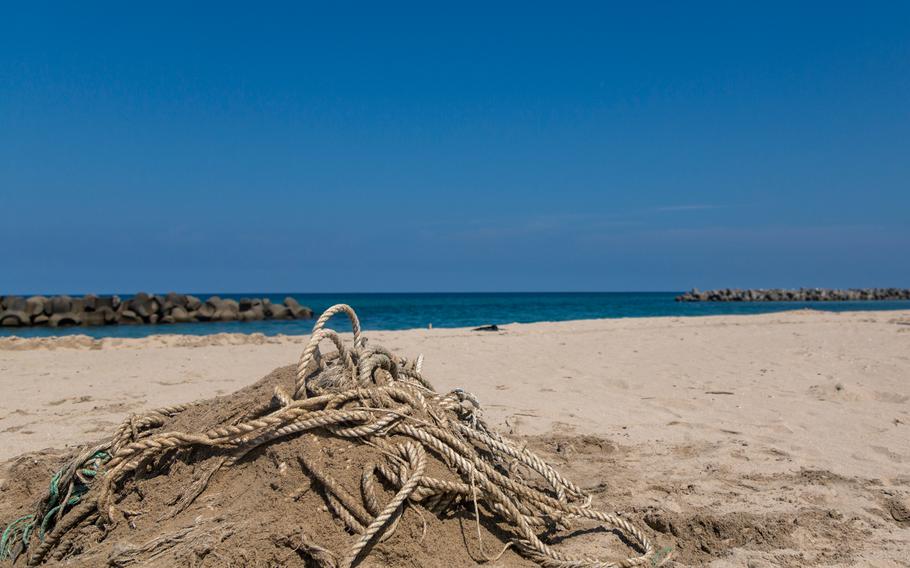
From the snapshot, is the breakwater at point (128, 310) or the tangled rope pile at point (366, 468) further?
the breakwater at point (128, 310)

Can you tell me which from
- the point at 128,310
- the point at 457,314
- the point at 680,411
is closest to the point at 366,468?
the point at 680,411

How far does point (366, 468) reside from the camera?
2.30 m

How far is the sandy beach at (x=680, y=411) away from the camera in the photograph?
282cm

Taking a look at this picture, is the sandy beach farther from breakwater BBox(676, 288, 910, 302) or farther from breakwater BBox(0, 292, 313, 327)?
breakwater BBox(676, 288, 910, 302)

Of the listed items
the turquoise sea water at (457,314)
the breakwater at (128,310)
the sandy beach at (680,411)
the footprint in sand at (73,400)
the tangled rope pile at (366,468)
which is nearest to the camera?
the tangled rope pile at (366,468)

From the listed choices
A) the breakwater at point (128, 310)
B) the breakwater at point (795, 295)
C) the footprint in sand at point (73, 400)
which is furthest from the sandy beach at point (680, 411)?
the breakwater at point (795, 295)

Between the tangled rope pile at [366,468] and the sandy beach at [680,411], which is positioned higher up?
the tangled rope pile at [366,468]

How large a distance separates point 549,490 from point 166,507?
1.69 metres

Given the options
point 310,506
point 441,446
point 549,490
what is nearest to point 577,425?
point 549,490

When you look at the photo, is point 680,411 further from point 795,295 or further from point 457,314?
point 795,295

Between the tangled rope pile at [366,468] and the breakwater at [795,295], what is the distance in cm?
5255

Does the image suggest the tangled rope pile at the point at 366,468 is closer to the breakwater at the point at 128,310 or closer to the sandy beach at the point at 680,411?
the sandy beach at the point at 680,411

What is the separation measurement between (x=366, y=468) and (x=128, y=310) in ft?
81.4

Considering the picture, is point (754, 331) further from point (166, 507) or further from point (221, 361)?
point (166, 507)
